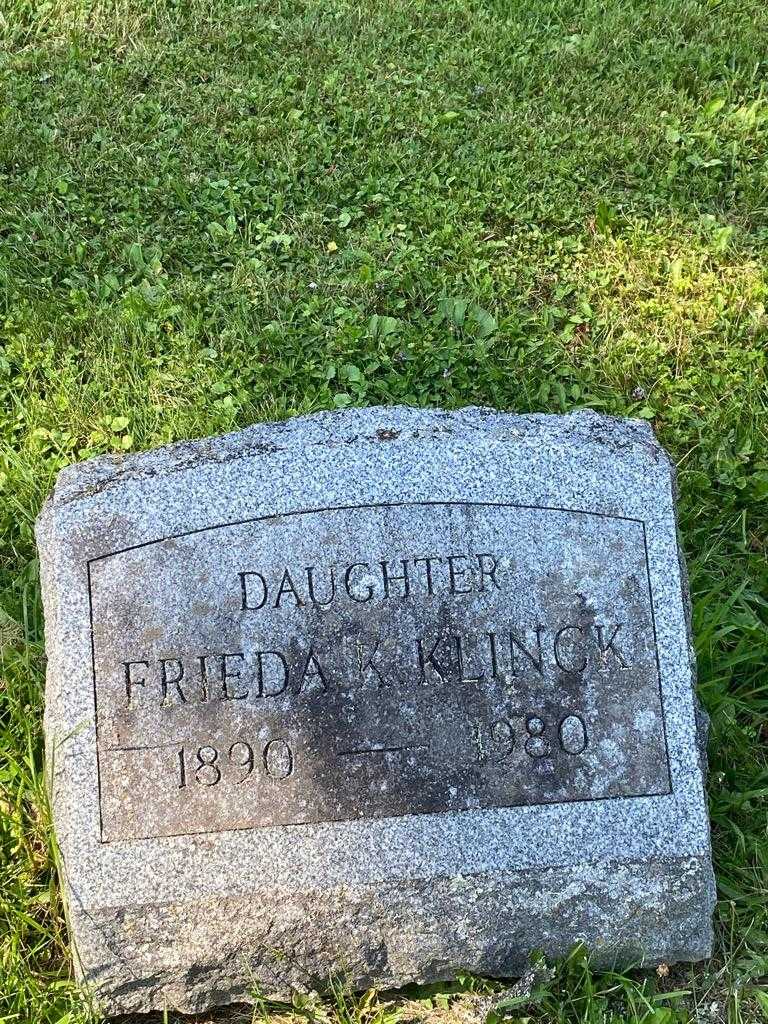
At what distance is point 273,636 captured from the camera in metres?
2.33

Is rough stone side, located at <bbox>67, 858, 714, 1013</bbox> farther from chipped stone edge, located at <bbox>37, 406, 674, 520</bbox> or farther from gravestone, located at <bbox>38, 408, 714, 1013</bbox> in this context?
chipped stone edge, located at <bbox>37, 406, 674, 520</bbox>

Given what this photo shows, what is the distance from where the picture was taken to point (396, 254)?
3896 millimetres

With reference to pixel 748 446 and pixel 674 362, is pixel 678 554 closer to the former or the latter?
pixel 748 446

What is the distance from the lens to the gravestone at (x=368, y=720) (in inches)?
88.0

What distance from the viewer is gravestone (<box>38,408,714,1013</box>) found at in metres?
2.24

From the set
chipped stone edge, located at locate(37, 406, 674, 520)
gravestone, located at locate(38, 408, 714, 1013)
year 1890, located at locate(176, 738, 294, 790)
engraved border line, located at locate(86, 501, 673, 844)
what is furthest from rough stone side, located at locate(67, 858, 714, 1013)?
chipped stone edge, located at locate(37, 406, 674, 520)

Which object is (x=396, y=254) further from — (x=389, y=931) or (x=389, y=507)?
(x=389, y=931)

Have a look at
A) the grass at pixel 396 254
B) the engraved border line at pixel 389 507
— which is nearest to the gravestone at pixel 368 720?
the engraved border line at pixel 389 507

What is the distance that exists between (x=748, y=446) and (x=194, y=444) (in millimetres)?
1815

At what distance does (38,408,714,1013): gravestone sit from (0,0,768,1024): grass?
0.26m

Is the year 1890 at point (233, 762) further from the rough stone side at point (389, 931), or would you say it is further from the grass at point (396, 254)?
the grass at point (396, 254)

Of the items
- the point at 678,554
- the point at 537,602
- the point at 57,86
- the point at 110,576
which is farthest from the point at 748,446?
the point at 57,86

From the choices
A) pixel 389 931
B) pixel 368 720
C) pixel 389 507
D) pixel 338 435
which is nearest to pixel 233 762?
pixel 368 720

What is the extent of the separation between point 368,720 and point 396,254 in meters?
2.15
